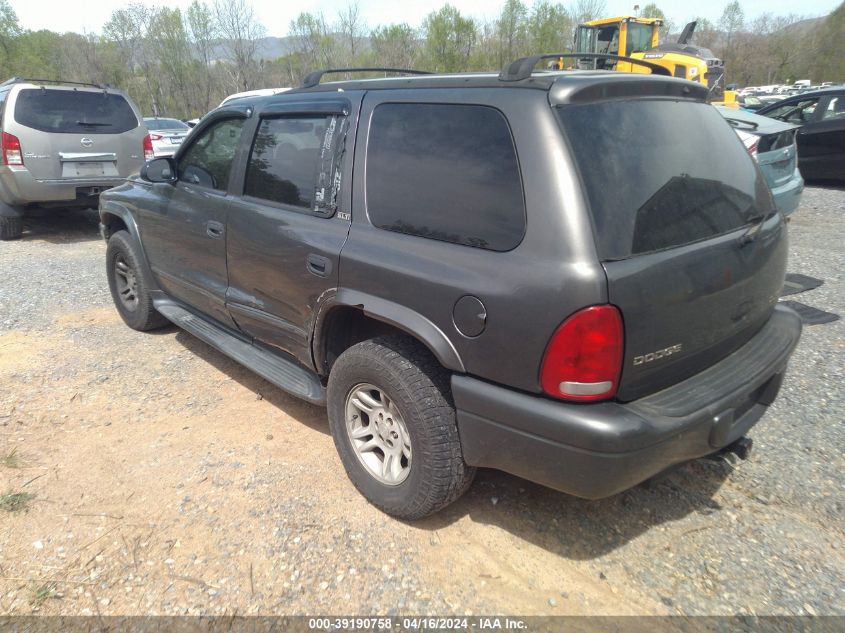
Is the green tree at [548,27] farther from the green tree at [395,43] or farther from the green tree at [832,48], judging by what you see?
the green tree at [832,48]

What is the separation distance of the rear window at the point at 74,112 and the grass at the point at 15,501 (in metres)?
6.53

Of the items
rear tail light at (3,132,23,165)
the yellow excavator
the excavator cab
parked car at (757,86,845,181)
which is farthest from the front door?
the excavator cab

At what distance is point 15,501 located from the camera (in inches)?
111

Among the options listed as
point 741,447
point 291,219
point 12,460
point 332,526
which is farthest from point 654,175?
point 12,460

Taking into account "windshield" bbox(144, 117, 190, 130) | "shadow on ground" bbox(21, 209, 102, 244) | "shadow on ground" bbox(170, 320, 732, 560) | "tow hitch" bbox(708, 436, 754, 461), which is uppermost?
"windshield" bbox(144, 117, 190, 130)

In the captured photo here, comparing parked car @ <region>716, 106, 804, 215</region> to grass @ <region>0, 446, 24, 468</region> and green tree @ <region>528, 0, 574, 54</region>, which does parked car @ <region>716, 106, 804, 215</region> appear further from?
green tree @ <region>528, 0, 574, 54</region>

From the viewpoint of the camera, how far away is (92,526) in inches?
105

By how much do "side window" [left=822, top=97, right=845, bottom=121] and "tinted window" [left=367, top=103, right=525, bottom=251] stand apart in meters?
10.7

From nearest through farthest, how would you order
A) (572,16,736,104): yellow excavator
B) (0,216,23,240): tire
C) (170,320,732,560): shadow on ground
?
(170,320,732,560): shadow on ground
(0,216,23,240): tire
(572,16,736,104): yellow excavator

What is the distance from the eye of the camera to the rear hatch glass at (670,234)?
2080 millimetres

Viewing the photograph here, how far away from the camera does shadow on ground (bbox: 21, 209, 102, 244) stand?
8812mm

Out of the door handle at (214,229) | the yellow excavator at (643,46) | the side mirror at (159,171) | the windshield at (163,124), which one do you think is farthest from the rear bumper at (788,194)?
the windshield at (163,124)

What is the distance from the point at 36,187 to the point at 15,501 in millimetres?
6381

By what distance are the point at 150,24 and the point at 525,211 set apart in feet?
162
